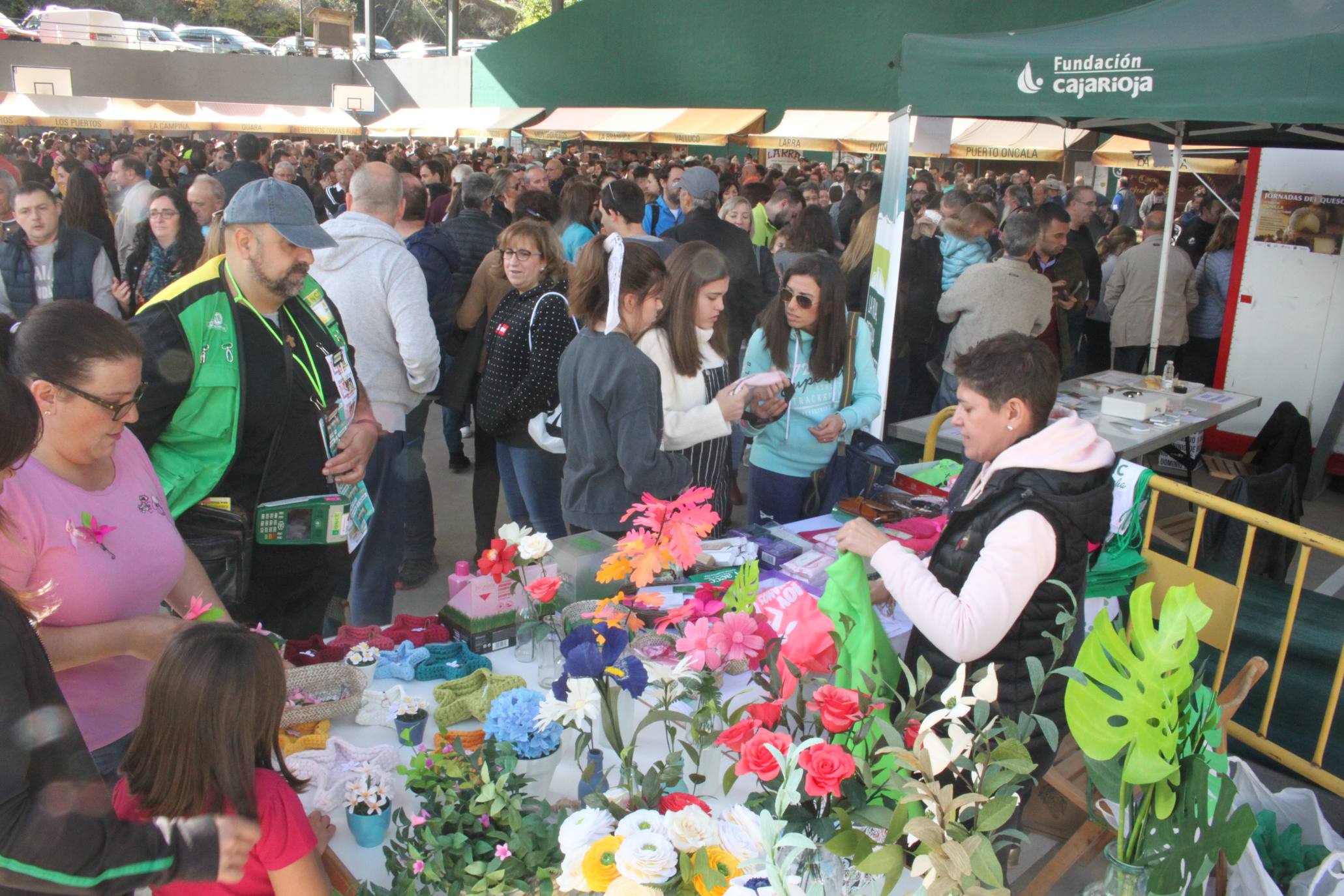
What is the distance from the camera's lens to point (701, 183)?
559cm

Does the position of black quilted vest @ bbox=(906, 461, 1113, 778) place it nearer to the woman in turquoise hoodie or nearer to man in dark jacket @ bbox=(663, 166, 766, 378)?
the woman in turquoise hoodie

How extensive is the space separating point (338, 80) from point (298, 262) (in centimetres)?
2818

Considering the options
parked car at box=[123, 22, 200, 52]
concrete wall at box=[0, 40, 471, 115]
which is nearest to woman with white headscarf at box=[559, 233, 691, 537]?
concrete wall at box=[0, 40, 471, 115]

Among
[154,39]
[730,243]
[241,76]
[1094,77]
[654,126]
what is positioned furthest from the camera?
[154,39]

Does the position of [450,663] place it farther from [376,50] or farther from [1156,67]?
[376,50]

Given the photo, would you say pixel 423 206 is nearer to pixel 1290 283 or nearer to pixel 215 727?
pixel 215 727

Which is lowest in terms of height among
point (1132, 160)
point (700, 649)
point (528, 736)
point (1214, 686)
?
point (1214, 686)

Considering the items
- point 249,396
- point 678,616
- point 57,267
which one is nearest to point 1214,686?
point 678,616

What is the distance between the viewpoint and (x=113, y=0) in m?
35.8

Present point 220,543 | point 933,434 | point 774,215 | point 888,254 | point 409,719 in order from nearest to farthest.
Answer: point 409,719 → point 220,543 → point 933,434 → point 888,254 → point 774,215

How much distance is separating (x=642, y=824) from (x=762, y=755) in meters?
0.18

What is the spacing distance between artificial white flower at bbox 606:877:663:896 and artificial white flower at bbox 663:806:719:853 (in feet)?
0.23

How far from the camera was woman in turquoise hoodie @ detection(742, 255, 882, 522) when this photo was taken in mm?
3615

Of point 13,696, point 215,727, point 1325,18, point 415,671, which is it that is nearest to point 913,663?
point 415,671
